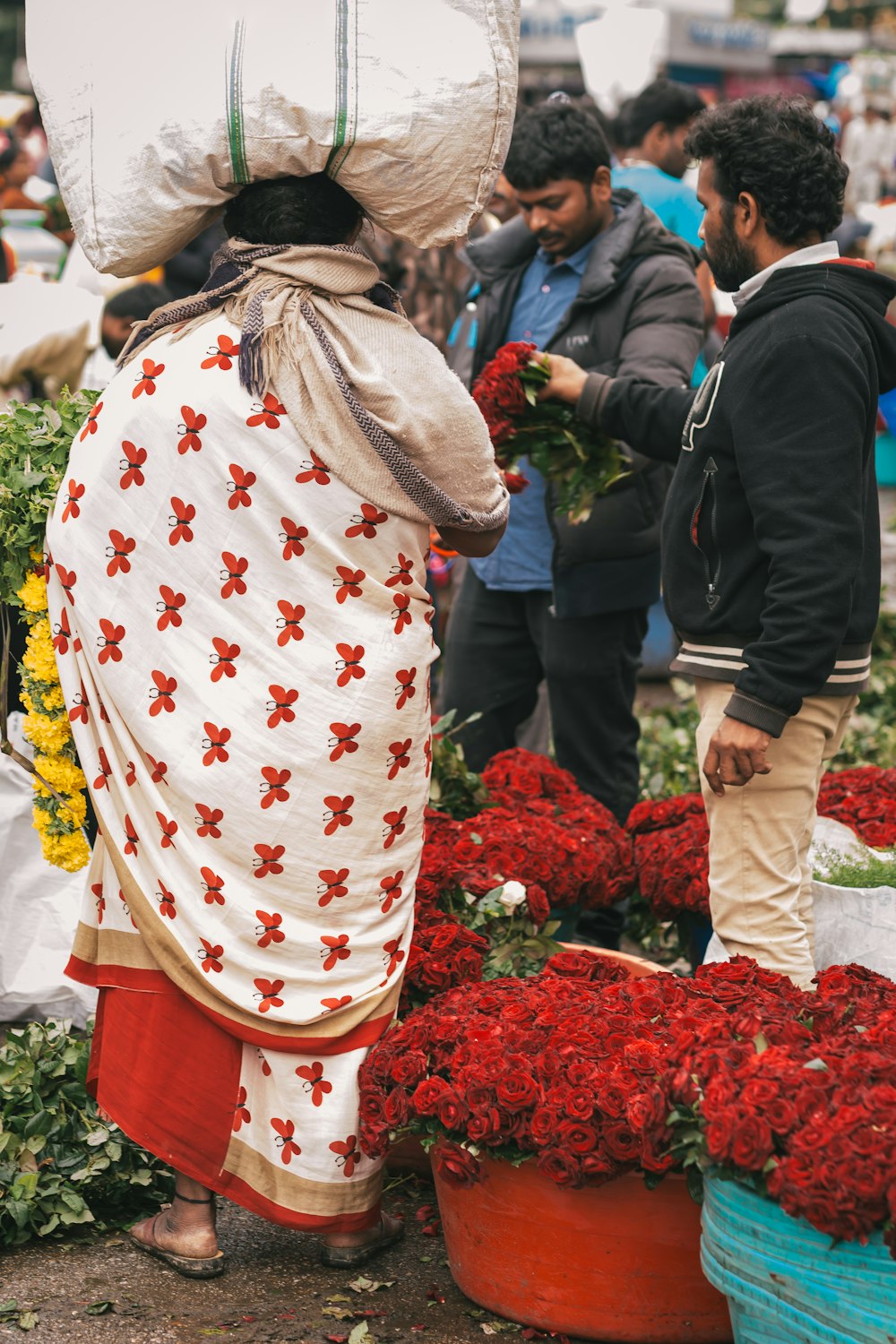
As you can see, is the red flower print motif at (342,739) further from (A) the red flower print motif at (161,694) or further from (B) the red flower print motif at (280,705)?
(A) the red flower print motif at (161,694)

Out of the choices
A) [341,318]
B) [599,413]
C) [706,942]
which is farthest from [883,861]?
[341,318]

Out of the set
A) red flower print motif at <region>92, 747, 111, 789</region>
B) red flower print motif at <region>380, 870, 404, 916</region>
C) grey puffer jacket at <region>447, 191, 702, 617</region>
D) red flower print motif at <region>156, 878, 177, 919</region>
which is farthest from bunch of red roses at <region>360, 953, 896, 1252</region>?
grey puffer jacket at <region>447, 191, 702, 617</region>

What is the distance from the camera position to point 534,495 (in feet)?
16.1

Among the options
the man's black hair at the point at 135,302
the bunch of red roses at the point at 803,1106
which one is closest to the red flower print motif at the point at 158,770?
the bunch of red roses at the point at 803,1106

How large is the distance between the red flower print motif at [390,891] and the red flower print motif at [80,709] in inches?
26.0

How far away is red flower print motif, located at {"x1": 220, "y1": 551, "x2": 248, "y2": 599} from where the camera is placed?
9.43 ft

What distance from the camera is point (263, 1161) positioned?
9.98 feet

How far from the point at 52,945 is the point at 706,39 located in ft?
78.4

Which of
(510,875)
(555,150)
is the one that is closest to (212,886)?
(510,875)

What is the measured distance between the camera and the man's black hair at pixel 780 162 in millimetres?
3170

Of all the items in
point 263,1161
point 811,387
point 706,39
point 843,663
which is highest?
point 811,387

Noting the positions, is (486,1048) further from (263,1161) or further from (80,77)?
(80,77)

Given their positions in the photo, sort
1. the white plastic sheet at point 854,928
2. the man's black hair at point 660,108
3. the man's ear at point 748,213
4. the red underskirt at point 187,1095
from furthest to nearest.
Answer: the man's black hair at point 660,108 → the white plastic sheet at point 854,928 → the man's ear at point 748,213 → the red underskirt at point 187,1095

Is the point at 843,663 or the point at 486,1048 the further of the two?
the point at 843,663
